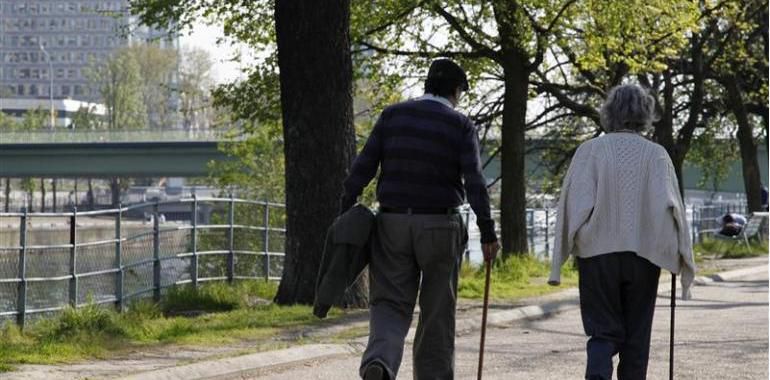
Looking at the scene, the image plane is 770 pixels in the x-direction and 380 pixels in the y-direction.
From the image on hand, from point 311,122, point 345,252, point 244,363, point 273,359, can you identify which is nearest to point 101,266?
point 311,122

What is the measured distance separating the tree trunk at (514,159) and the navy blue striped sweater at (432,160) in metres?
16.5

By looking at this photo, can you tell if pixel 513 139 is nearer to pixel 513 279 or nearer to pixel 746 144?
pixel 513 279

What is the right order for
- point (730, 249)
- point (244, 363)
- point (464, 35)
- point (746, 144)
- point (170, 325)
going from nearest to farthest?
1. point (244, 363)
2. point (170, 325)
3. point (464, 35)
4. point (730, 249)
5. point (746, 144)

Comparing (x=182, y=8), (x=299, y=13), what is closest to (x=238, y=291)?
(x=299, y=13)

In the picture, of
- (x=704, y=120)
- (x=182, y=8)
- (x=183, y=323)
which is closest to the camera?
(x=183, y=323)

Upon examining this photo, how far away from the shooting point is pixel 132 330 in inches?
514

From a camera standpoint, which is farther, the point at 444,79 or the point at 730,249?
the point at 730,249

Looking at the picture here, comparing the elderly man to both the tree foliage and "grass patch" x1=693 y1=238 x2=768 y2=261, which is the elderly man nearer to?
"grass patch" x1=693 y1=238 x2=768 y2=261

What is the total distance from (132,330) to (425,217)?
4935 mm

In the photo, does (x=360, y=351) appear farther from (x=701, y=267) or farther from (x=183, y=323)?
(x=701, y=267)

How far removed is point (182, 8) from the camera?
23219mm

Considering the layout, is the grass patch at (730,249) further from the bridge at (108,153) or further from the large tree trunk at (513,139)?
the bridge at (108,153)

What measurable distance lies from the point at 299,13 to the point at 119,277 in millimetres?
5573

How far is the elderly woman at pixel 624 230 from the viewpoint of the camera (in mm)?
8109
